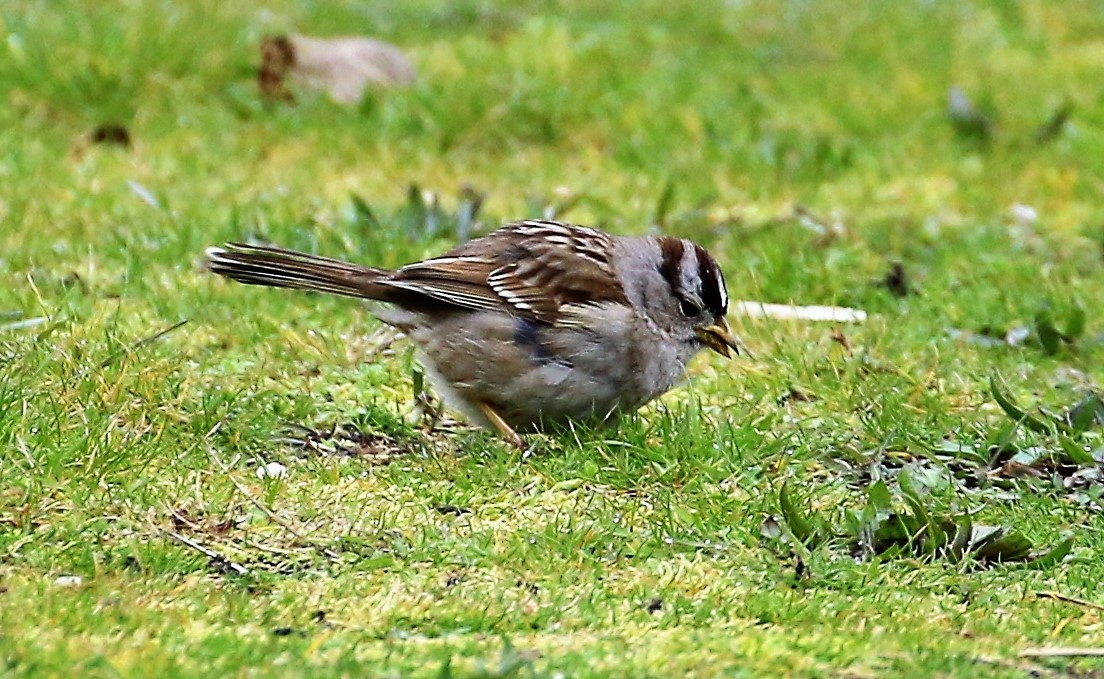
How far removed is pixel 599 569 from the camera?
Answer: 5.14 metres

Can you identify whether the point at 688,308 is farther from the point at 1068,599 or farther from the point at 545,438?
the point at 1068,599

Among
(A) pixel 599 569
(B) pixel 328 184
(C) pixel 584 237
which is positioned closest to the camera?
(A) pixel 599 569

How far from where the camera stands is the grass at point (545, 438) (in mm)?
4742

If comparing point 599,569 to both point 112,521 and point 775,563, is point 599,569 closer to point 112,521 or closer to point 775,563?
point 775,563

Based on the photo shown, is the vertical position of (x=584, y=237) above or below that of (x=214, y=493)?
above

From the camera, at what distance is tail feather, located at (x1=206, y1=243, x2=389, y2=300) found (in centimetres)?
638

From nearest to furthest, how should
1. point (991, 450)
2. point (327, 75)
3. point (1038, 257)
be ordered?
point (991, 450), point (1038, 257), point (327, 75)

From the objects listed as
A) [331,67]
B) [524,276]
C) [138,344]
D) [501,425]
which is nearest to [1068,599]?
[501,425]

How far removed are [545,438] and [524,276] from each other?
0.59m

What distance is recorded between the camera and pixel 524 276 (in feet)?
21.0

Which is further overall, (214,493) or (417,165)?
(417,165)

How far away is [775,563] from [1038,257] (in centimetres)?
414

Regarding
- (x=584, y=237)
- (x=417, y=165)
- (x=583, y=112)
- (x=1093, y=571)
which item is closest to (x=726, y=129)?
(x=583, y=112)

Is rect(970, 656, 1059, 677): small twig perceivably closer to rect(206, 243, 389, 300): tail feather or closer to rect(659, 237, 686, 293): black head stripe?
rect(659, 237, 686, 293): black head stripe
